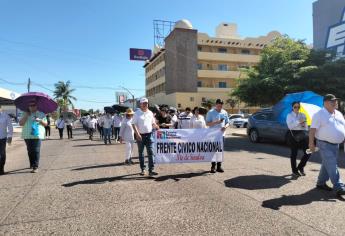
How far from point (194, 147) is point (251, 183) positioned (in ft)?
6.59

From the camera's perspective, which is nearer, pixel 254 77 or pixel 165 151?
pixel 165 151

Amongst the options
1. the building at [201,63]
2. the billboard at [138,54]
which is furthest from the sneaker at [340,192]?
the billboard at [138,54]

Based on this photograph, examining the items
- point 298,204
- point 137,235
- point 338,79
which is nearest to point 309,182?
point 298,204

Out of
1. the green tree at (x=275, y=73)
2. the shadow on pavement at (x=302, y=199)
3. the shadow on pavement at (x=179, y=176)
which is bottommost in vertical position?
the shadow on pavement at (x=302, y=199)

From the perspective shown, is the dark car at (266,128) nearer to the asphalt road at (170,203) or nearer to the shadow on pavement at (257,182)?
the asphalt road at (170,203)

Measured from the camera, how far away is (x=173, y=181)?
25.2 ft

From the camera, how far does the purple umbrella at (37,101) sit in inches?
378

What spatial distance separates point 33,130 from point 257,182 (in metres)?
5.72

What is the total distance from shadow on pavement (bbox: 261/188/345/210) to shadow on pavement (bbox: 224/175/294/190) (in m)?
0.78

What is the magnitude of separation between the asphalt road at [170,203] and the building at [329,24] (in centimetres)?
1546

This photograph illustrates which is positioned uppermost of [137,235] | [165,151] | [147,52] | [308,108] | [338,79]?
[147,52]

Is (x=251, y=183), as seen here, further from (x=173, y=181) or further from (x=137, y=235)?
(x=137, y=235)

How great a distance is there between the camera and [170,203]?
231 inches

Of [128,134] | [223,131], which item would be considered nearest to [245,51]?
[128,134]
